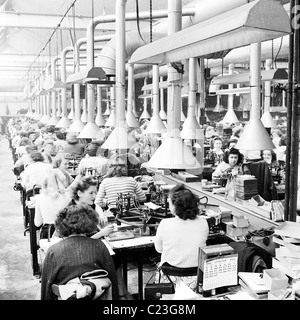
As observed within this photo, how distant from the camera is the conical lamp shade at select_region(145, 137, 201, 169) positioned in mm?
2891

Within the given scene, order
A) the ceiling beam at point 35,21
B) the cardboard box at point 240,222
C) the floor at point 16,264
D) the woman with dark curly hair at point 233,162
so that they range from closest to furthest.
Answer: the cardboard box at point 240,222, the floor at point 16,264, the woman with dark curly hair at point 233,162, the ceiling beam at point 35,21

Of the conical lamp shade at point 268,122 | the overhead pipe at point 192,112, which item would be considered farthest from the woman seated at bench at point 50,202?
the conical lamp shade at point 268,122

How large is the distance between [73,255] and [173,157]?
2.96 ft

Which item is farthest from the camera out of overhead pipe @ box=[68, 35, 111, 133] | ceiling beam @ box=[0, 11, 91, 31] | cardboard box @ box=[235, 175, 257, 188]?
ceiling beam @ box=[0, 11, 91, 31]

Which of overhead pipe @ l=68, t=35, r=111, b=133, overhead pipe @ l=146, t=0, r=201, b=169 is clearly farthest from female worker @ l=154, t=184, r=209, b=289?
overhead pipe @ l=68, t=35, r=111, b=133

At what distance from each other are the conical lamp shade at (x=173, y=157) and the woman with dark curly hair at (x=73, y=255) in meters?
0.57

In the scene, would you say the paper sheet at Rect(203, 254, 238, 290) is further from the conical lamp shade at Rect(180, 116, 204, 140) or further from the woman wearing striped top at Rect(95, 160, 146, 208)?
the conical lamp shade at Rect(180, 116, 204, 140)

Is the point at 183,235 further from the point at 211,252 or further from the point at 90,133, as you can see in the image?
the point at 90,133

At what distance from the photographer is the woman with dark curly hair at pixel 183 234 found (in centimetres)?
309

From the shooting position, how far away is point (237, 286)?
264 centimetres

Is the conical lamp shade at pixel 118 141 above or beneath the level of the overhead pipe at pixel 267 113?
beneath

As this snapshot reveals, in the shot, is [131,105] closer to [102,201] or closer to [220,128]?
[102,201]

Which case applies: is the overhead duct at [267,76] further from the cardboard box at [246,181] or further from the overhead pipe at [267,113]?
the overhead pipe at [267,113]

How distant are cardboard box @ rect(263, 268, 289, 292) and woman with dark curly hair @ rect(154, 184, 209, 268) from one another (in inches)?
26.4
